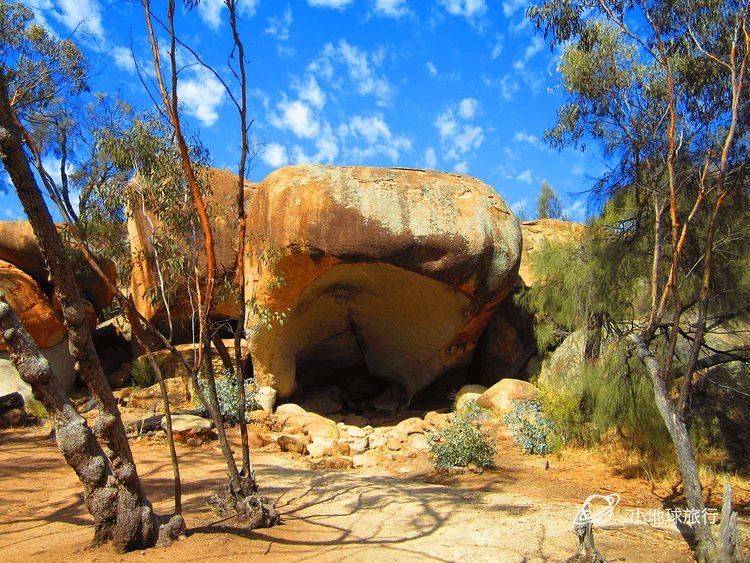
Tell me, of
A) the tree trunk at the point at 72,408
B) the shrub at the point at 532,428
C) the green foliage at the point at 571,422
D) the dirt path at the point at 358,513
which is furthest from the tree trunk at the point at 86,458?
the green foliage at the point at 571,422

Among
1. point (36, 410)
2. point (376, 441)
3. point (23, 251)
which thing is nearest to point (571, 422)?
point (376, 441)

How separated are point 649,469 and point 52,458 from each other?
7007 millimetres

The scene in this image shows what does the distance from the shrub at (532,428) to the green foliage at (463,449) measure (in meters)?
0.76

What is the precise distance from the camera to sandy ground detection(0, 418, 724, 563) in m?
4.05

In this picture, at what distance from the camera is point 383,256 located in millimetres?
9039

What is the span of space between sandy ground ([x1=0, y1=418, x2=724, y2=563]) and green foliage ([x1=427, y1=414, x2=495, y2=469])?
19cm

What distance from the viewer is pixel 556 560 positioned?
4.13 meters

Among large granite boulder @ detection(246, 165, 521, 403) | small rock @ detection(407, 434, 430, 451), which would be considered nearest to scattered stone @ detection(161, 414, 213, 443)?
large granite boulder @ detection(246, 165, 521, 403)

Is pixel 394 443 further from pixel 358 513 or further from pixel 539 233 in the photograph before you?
pixel 539 233

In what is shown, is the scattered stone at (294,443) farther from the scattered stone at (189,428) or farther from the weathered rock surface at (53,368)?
the weathered rock surface at (53,368)

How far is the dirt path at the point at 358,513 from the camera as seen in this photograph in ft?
13.3

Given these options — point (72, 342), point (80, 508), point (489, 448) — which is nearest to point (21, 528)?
point (80, 508)

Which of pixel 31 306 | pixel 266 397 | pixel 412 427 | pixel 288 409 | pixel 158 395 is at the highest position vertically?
pixel 31 306

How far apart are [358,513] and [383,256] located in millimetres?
4597
